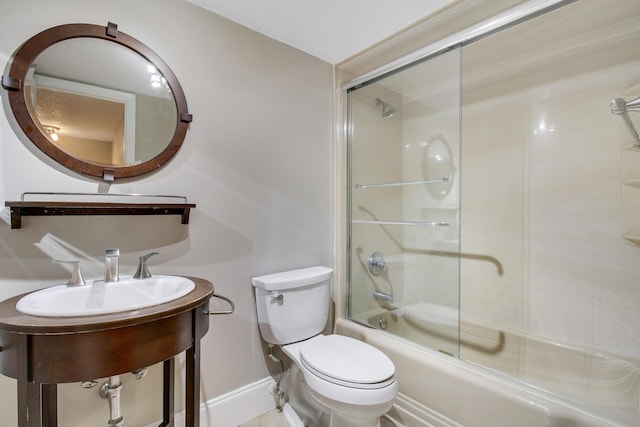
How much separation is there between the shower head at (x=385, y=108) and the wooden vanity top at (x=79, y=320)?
5.84 feet

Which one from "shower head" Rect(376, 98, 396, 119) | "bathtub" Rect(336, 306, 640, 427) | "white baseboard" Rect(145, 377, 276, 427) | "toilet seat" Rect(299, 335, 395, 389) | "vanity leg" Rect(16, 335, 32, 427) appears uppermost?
"shower head" Rect(376, 98, 396, 119)

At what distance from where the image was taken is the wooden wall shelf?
0.98m

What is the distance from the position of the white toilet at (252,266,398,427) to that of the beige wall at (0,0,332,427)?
153 millimetres

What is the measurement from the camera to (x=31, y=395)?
0.73 meters

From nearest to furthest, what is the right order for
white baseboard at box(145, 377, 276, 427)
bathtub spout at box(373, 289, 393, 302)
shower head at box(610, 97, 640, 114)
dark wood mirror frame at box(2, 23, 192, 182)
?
dark wood mirror frame at box(2, 23, 192, 182) → shower head at box(610, 97, 640, 114) → white baseboard at box(145, 377, 276, 427) → bathtub spout at box(373, 289, 393, 302)

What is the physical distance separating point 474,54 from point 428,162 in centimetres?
74

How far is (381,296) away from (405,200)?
76cm

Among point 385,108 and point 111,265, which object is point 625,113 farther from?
point 111,265

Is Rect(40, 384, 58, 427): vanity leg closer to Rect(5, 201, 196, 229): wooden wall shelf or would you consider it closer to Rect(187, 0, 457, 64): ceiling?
Rect(5, 201, 196, 229): wooden wall shelf

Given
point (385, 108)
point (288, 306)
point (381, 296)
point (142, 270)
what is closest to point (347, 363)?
point (288, 306)

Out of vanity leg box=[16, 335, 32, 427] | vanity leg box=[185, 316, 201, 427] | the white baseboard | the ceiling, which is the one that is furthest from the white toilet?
the ceiling

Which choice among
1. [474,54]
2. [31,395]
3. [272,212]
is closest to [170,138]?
[272,212]

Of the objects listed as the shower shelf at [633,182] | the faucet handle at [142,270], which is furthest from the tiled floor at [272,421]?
the shower shelf at [633,182]

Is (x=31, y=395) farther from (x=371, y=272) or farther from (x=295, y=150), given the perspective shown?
(x=371, y=272)
